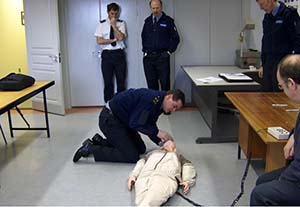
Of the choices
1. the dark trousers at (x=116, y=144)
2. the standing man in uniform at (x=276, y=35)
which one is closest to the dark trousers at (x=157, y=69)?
the standing man in uniform at (x=276, y=35)

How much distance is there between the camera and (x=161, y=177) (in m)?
2.67

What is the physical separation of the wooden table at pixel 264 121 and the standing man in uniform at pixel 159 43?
1.96 m

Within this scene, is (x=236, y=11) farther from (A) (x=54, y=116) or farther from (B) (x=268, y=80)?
(A) (x=54, y=116)

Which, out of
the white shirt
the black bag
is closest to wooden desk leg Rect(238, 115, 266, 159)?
A: the black bag

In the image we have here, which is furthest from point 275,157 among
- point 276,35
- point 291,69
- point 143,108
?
point 276,35

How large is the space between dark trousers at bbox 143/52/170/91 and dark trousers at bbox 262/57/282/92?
5.51 ft

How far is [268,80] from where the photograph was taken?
3625mm

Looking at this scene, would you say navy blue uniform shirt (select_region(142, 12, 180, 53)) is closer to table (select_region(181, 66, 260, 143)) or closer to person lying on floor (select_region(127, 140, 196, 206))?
table (select_region(181, 66, 260, 143))

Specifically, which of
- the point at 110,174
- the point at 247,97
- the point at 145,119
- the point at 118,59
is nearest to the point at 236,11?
the point at 118,59

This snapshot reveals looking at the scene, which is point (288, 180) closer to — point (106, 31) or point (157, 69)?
point (157, 69)

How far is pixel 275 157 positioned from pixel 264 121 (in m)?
0.25

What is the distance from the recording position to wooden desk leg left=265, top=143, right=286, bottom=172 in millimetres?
2270

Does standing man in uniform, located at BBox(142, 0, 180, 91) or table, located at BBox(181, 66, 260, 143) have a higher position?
standing man in uniform, located at BBox(142, 0, 180, 91)

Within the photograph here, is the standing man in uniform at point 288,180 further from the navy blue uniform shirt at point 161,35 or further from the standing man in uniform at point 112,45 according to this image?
the standing man in uniform at point 112,45
